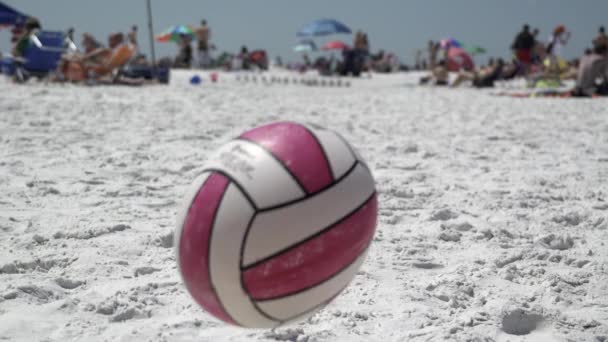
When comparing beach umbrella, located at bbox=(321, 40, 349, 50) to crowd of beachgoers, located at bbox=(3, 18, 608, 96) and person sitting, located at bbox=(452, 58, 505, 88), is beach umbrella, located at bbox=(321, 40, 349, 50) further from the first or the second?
person sitting, located at bbox=(452, 58, 505, 88)

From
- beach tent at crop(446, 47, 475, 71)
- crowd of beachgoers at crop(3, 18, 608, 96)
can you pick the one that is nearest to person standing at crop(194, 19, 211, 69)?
crowd of beachgoers at crop(3, 18, 608, 96)

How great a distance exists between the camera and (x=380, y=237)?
2.95 m

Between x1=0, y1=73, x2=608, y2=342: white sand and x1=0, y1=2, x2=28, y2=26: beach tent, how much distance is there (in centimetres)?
1148

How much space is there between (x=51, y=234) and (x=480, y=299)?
7.19ft

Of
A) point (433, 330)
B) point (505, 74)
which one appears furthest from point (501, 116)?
point (505, 74)

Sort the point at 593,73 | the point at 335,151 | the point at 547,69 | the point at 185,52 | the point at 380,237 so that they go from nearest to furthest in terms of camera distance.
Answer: the point at 335,151 < the point at 380,237 < the point at 593,73 < the point at 547,69 < the point at 185,52

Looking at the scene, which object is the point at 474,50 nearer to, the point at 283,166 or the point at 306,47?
the point at 306,47

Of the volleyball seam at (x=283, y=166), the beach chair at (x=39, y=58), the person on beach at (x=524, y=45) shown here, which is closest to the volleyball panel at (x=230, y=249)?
the volleyball seam at (x=283, y=166)

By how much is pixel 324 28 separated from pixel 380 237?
18.2 metres

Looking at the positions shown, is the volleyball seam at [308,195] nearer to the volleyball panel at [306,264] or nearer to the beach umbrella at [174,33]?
the volleyball panel at [306,264]

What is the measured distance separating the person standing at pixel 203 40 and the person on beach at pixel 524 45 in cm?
1119

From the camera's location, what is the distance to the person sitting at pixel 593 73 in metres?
10.7

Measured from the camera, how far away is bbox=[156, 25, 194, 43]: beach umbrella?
66.3 feet

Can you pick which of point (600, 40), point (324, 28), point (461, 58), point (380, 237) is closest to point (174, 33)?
point (324, 28)
